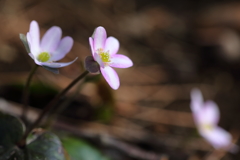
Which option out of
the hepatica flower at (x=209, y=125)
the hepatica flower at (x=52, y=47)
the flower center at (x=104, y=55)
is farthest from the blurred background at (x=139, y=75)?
the flower center at (x=104, y=55)

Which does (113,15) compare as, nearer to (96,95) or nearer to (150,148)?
(96,95)

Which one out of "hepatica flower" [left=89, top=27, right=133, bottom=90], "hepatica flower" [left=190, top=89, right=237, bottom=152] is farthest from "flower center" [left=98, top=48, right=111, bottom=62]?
"hepatica flower" [left=190, top=89, right=237, bottom=152]

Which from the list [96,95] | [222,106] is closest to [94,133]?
[96,95]

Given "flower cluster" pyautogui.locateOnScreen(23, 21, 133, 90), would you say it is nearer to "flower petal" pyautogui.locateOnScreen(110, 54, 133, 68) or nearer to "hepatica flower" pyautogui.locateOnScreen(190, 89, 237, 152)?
"flower petal" pyautogui.locateOnScreen(110, 54, 133, 68)

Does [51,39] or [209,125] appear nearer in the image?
[51,39]

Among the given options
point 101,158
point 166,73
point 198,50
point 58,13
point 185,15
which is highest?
point 185,15

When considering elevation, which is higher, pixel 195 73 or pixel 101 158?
pixel 195 73

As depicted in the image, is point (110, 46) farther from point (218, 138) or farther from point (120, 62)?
point (218, 138)

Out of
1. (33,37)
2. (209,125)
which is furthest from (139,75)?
(33,37)
